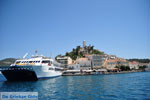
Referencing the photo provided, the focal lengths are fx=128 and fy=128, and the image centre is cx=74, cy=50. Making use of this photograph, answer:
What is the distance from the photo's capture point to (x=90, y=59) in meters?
80.2

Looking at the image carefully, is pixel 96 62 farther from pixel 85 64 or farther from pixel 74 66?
pixel 74 66

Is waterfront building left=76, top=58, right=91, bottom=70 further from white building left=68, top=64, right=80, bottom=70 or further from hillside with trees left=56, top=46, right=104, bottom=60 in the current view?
hillside with trees left=56, top=46, right=104, bottom=60

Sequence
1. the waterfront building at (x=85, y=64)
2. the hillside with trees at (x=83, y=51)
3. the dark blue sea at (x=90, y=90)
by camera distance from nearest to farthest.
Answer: the dark blue sea at (x=90, y=90) → the waterfront building at (x=85, y=64) → the hillside with trees at (x=83, y=51)

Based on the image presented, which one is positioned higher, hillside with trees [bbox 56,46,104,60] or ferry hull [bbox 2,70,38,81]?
hillside with trees [bbox 56,46,104,60]

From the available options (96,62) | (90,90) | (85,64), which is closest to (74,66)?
(85,64)

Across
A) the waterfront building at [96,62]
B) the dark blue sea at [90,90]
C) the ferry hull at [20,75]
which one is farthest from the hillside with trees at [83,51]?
the dark blue sea at [90,90]

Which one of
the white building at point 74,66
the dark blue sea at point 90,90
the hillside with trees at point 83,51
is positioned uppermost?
the hillside with trees at point 83,51

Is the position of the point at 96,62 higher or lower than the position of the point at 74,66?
higher

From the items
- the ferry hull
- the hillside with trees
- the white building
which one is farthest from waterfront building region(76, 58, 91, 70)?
the ferry hull

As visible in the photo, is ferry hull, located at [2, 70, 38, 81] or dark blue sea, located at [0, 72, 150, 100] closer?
dark blue sea, located at [0, 72, 150, 100]

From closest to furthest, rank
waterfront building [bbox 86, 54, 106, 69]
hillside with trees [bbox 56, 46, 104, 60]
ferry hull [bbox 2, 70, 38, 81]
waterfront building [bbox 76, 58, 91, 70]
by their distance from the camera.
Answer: ferry hull [bbox 2, 70, 38, 81] < waterfront building [bbox 86, 54, 106, 69] < waterfront building [bbox 76, 58, 91, 70] < hillside with trees [bbox 56, 46, 104, 60]

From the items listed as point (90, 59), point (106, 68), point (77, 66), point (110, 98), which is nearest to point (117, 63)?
point (106, 68)

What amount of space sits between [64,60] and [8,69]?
170ft

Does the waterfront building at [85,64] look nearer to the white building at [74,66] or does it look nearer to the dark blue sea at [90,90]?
the white building at [74,66]
